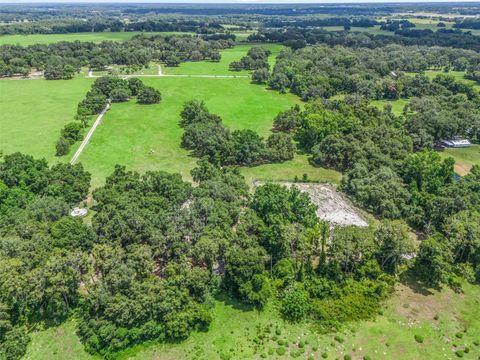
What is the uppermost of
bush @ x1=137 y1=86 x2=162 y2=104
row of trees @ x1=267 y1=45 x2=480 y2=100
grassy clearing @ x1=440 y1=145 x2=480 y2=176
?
row of trees @ x1=267 y1=45 x2=480 y2=100

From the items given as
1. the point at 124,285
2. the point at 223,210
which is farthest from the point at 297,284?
the point at 124,285

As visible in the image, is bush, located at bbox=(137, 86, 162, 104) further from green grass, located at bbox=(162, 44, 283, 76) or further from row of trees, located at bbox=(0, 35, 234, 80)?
row of trees, located at bbox=(0, 35, 234, 80)

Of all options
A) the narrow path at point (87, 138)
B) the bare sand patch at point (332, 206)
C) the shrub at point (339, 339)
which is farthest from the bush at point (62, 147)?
the shrub at point (339, 339)

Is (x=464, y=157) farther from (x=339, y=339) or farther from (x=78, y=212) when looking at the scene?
(x=78, y=212)

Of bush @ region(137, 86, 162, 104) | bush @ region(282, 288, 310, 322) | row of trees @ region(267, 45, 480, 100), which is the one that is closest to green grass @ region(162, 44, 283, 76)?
row of trees @ region(267, 45, 480, 100)

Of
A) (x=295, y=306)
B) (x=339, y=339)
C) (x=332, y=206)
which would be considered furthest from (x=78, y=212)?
(x=339, y=339)
